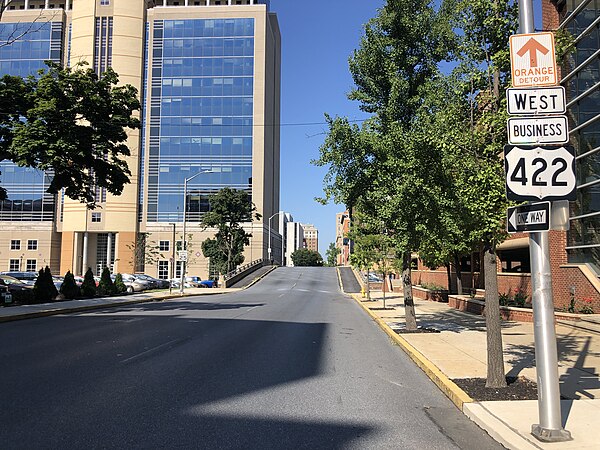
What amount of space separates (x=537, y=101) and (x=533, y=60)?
1.63 feet

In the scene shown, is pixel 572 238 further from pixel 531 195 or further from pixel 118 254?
pixel 118 254

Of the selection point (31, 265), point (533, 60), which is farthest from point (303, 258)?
point (533, 60)

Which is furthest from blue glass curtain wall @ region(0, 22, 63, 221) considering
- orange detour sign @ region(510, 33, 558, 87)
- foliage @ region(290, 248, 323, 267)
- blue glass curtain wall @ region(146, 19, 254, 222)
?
orange detour sign @ region(510, 33, 558, 87)

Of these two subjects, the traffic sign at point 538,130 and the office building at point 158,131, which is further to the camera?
the office building at point 158,131

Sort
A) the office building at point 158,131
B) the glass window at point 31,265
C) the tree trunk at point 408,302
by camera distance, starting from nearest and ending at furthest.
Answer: the tree trunk at point 408,302 → the office building at point 158,131 → the glass window at point 31,265

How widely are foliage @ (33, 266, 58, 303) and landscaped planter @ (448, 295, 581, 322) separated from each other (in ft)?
65.4

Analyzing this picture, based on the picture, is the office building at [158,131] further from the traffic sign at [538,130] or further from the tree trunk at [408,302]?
the traffic sign at [538,130]

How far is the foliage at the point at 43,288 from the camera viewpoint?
2519 cm

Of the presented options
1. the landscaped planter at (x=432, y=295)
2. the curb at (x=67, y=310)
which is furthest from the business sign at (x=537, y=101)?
the landscaped planter at (x=432, y=295)

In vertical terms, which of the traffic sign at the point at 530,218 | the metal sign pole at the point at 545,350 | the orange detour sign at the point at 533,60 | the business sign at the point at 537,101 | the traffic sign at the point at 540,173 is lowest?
the metal sign pole at the point at 545,350

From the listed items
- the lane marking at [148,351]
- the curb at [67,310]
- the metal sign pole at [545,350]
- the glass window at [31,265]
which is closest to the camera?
the metal sign pole at [545,350]

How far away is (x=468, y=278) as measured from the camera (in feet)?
98.7

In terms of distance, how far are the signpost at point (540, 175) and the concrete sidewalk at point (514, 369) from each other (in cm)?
34

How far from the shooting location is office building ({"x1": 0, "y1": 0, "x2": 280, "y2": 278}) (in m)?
79.0
